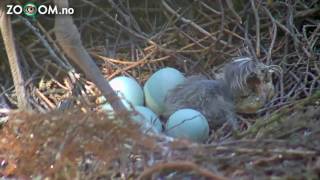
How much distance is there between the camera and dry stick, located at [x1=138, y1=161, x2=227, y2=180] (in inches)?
38.1

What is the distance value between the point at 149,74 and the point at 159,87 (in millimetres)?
157

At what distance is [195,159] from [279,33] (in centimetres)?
95

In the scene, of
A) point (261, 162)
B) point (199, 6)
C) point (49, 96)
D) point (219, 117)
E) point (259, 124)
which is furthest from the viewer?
point (199, 6)

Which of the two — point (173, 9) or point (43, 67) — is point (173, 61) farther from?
point (43, 67)

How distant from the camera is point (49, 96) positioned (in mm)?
1755

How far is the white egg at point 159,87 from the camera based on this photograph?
1.66 meters

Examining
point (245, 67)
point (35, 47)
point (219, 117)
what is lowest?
point (219, 117)

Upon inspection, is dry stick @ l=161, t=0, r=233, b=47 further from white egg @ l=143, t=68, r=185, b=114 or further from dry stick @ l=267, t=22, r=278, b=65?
white egg @ l=143, t=68, r=185, b=114

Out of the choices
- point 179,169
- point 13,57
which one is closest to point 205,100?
point 13,57

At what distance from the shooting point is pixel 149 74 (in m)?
1.81

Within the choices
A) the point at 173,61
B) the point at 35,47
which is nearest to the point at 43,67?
the point at 35,47

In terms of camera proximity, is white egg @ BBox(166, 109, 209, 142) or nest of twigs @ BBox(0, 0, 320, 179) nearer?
nest of twigs @ BBox(0, 0, 320, 179)

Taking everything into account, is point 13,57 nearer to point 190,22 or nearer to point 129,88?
point 129,88

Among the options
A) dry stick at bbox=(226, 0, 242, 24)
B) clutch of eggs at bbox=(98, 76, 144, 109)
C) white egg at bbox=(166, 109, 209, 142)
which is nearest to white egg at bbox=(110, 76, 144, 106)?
clutch of eggs at bbox=(98, 76, 144, 109)
